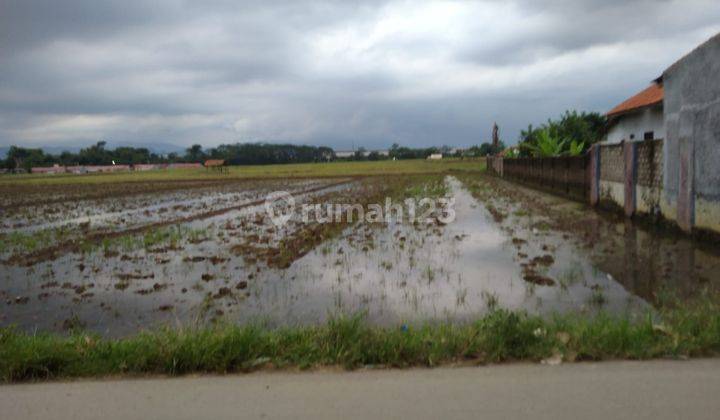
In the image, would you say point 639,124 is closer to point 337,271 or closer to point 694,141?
point 694,141

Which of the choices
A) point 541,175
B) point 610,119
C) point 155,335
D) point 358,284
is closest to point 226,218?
point 358,284

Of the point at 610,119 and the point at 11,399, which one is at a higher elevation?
the point at 610,119

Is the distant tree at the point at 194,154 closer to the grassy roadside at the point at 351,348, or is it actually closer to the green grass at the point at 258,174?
the green grass at the point at 258,174

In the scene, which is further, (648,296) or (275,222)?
(275,222)

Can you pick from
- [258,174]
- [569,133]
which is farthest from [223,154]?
[569,133]

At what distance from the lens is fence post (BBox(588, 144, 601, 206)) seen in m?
14.1

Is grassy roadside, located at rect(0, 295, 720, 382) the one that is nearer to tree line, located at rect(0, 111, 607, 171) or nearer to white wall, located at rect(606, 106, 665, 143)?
white wall, located at rect(606, 106, 665, 143)

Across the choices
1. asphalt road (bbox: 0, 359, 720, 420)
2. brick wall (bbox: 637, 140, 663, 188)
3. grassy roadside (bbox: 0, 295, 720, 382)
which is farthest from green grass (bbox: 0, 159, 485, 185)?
asphalt road (bbox: 0, 359, 720, 420)

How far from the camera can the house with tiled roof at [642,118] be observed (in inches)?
816

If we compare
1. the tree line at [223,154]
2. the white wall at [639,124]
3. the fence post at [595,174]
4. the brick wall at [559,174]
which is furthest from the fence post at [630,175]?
the tree line at [223,154]

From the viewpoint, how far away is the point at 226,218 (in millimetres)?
14633

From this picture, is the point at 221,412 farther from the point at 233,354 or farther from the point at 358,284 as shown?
the point at 358,284

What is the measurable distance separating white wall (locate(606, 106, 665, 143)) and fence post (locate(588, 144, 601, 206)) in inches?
266

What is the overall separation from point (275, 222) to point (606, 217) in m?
8.13
